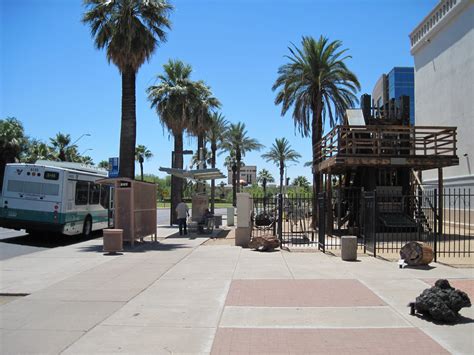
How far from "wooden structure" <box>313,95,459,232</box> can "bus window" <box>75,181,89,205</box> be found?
420 inches

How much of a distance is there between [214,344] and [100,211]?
17233 millimetres

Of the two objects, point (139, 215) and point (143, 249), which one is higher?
point (139, 215)

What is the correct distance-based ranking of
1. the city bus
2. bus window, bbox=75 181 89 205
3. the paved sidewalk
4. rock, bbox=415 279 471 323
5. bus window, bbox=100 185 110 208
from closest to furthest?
the paved sidewalk, rock, bbox=415 279 471 323, the city bus, bus window, bbox=75 181 89 205, bus window, bbox=100 185 110 208

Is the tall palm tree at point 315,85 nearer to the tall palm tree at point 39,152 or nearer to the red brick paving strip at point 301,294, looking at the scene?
the red brick paving strip at point 301,294

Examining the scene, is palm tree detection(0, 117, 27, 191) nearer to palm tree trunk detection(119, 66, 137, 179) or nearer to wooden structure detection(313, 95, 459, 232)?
palm tree trunk detection(119, 66, 137, 179)

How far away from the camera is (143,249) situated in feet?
53.3

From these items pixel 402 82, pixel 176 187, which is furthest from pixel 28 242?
pixel 402 82

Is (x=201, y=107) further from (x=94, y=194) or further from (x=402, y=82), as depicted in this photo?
(x=402, y=82)

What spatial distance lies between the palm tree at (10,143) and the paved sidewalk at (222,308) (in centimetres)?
4300

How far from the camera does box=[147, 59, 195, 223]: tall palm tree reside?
30.1 metres

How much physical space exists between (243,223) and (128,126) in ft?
23.4

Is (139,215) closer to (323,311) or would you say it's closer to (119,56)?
(119,56)

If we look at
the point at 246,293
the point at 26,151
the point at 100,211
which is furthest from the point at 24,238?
the point at 26,151

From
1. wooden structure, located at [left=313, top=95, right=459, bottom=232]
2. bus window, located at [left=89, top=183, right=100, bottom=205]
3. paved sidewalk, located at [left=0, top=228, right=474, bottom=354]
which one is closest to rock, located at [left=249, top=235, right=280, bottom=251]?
paved sidewalk, located at [left=0, top=228, right=474, bottom=354]
